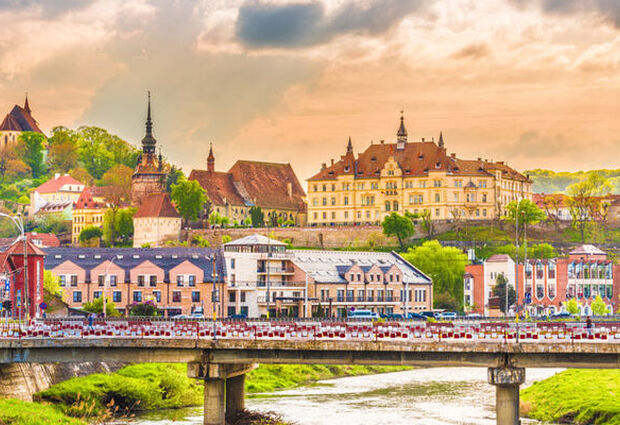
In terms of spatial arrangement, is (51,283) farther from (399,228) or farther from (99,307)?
(399,228)

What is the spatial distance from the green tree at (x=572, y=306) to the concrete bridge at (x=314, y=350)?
79609 mm

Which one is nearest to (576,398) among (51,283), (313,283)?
(313,283)

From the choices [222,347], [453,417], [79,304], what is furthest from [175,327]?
[79,304]

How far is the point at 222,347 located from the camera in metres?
66.6

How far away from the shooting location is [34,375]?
78.0m

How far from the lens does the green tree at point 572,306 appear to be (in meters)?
149

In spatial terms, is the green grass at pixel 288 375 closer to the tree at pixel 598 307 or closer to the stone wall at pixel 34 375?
the stone wall at pixel 34 375

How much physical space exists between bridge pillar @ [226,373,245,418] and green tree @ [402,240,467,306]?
84409 millimetres

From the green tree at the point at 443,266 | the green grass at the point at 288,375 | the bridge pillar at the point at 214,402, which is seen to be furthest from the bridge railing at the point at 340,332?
the green tree at the point at 443,266

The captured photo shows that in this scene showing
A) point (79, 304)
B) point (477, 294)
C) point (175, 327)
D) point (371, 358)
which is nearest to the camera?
point (371, 358)

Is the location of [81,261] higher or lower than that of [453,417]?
higher

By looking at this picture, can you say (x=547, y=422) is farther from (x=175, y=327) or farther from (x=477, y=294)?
(x=477, y=294)

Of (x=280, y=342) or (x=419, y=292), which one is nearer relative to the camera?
(x=280, y=342)

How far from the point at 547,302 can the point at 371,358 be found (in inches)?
3752
